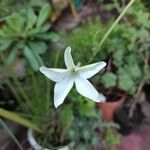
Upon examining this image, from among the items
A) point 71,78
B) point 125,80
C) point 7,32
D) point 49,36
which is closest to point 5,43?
point 7,32

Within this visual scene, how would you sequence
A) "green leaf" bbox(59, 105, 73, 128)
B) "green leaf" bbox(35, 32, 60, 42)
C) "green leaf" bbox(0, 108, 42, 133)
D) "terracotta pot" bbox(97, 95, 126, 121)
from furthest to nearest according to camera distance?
"terracotta pot" bbox(97, 95, 126, 121) < "green leaf" bbox(35, 32, 60, 42) < "green leaf" bbox(59, 105, 73, 128) < "green leaf" bbox(0, 108, 42, 133)

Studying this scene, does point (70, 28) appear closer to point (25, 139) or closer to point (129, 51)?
point (129, 51)

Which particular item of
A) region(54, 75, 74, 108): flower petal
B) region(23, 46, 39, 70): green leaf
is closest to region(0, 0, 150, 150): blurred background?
region(23, 46, 39, 70): green leaf

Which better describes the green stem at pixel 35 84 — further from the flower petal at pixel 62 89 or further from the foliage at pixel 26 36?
the flower petal at pixel 62 89

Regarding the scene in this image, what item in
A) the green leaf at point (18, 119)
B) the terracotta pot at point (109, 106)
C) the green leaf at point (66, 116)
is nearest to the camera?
the green leaf at point (18, 119)

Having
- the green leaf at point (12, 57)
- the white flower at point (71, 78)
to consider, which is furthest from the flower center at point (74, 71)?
the green leaf at point (12, 57)

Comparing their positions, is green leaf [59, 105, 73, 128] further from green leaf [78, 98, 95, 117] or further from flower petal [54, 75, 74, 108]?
flower petal [54, 75, 74, 108]
